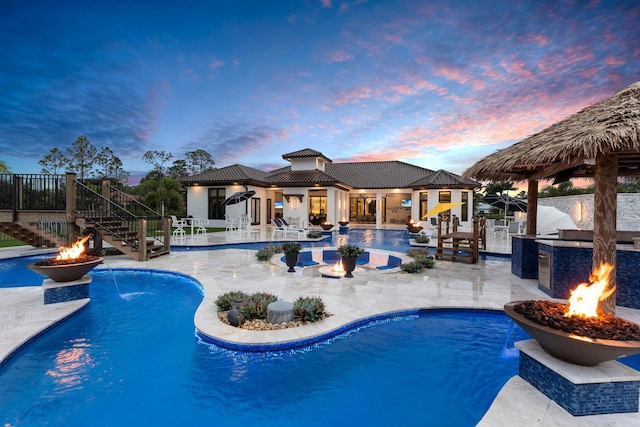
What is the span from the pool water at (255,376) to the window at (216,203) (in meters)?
17.0

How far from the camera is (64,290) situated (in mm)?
5598

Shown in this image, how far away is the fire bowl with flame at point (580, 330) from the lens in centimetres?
230

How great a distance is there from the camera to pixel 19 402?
294cm

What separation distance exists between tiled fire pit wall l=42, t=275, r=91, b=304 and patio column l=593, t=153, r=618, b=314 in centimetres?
931

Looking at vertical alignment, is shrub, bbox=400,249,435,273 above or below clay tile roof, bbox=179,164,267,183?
below

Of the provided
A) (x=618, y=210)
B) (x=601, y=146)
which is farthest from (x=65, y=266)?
(x=618, y=210)

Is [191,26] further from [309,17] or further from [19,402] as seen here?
[19,402]

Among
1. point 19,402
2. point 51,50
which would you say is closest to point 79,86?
point 51,50

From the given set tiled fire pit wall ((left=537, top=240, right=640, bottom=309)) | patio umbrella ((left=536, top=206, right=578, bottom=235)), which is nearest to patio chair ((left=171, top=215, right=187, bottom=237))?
tiled fire pit wall ((left=537, top=240, right=640, bottom=309))

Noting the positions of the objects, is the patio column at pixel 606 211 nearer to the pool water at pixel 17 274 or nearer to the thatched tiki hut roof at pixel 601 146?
the thatched tiki hut roof at pixel 601 146

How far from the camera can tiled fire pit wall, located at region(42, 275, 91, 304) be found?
5.48 metres

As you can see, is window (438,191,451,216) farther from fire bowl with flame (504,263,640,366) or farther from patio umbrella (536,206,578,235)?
fire bowl with flame (504,263,640,366)

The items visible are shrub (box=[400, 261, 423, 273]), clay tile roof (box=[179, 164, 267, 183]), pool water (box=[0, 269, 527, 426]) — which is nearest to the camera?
pool water (box=[0, 269, 527, 426])

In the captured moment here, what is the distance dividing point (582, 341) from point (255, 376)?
10.6 feet
